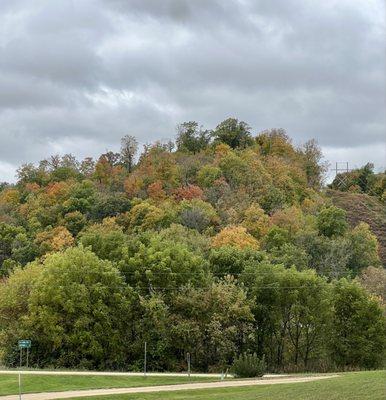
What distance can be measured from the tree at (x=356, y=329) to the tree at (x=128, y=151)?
91.4 meters

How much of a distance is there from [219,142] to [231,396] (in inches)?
4800

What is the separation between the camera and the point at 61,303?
5647cm

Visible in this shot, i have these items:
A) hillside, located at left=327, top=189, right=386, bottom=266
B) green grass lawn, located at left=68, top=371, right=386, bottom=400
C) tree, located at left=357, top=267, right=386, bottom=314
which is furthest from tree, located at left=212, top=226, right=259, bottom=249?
green grass lawn, located at left=68, top=371, right=386, bottom=400

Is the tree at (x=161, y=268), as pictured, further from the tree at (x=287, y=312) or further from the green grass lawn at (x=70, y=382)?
the green grass lawn at (x=70, y=382)

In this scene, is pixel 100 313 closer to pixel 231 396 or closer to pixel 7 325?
pixel 7 325

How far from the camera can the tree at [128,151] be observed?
14675cm

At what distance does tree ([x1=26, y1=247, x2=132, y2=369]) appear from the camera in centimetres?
5619

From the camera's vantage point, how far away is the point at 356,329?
58.6m

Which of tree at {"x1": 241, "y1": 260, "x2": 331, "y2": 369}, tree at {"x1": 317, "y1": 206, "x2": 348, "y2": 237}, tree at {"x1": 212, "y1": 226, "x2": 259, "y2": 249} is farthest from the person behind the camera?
tree at {"x1": 317, "y1": 206, "x2": 348, "y2": 237}

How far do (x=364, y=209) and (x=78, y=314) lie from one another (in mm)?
110146

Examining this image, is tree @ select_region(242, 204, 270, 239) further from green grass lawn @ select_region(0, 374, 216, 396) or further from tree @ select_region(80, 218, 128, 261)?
green grass lawn @ select_region(0, 374, 216, 396)

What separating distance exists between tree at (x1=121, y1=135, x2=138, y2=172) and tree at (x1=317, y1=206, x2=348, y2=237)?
5131cm

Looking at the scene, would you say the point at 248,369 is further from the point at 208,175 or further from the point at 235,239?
the point at 208,175

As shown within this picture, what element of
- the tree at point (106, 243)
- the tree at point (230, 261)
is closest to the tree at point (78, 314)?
the tree at point (106, 243)
